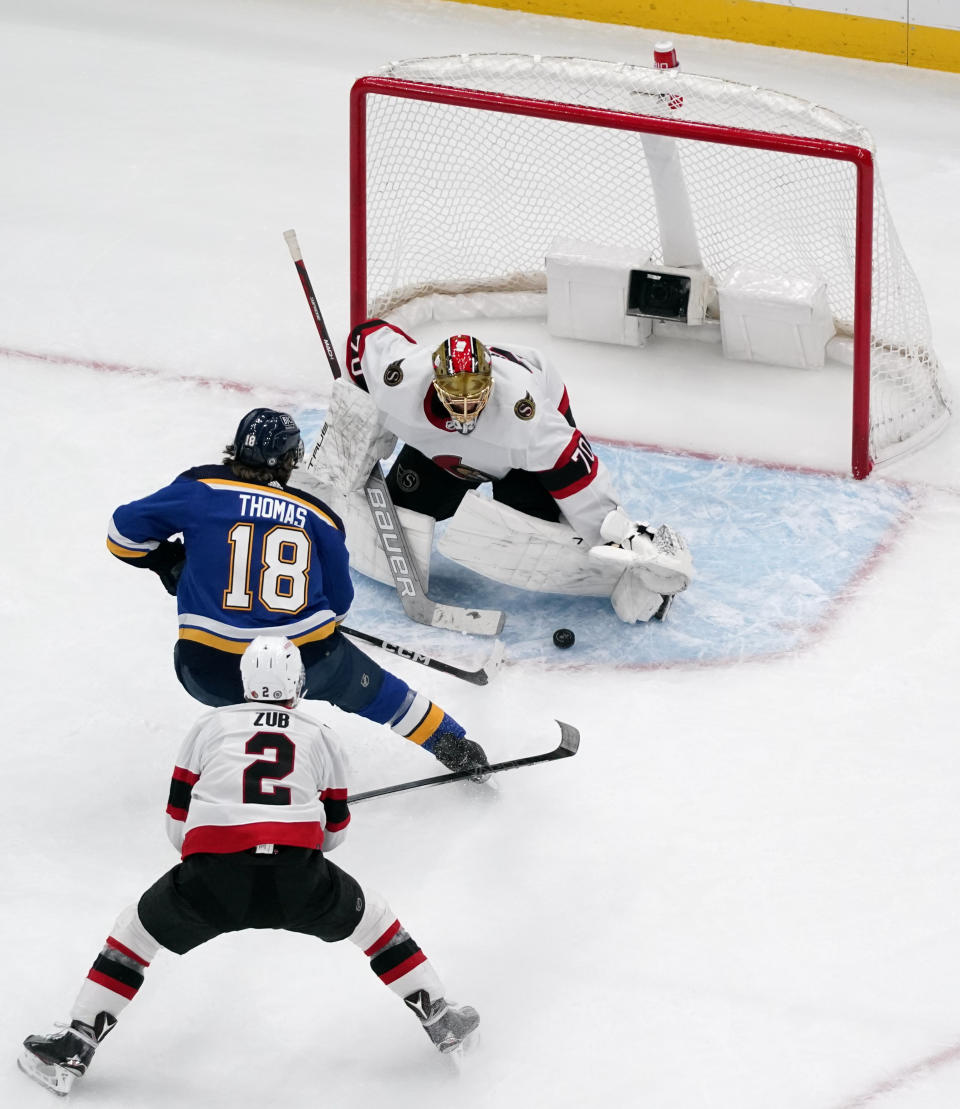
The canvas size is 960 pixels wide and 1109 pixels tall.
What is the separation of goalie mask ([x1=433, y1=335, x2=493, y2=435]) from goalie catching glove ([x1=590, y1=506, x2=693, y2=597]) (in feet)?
1.41

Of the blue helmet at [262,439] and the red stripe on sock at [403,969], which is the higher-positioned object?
the blue helmet at [262,439]

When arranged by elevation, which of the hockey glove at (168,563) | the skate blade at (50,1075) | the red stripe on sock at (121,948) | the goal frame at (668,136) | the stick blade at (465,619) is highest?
the goal frame at (668,136)

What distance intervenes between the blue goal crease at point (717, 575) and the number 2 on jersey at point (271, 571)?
0.80 m

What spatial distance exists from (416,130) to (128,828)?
8.34ft

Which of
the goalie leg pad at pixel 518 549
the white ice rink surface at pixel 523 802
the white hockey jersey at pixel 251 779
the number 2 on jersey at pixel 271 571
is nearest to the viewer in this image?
the white hockey jersey at pixel 251 779

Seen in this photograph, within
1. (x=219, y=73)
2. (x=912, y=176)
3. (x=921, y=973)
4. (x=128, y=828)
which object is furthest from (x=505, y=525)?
(x=219, y=73)

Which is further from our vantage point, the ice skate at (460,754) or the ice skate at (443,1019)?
the ice skate at (460,754)

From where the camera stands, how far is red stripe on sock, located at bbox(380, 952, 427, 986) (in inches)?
123

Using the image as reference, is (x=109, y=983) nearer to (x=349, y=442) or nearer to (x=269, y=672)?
(x=269, y=672)

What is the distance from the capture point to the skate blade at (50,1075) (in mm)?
3125

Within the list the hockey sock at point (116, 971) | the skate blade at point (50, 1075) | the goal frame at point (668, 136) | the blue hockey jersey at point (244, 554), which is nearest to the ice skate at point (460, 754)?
the blue hockey jersey at point (244, 554)

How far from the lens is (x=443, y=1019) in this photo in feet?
10.4

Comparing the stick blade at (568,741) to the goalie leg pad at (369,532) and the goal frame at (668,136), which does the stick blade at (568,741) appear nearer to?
the goalie leg pad at (369,532)

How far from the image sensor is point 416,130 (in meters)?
5.41
